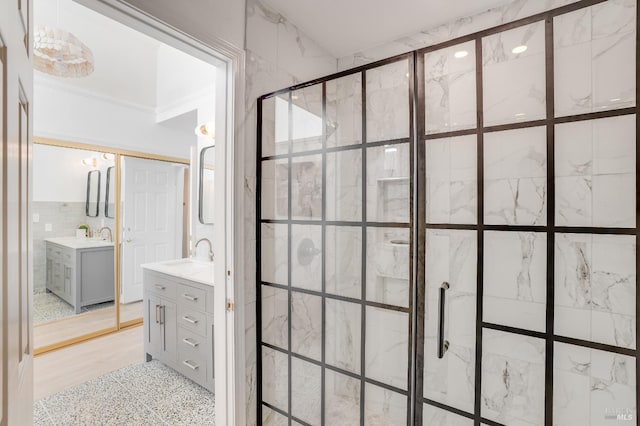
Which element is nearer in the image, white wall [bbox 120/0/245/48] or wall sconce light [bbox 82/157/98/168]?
white wall [bbox 120/0/245/48]

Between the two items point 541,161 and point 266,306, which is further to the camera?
point 266,306

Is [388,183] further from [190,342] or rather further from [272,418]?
[190,342]

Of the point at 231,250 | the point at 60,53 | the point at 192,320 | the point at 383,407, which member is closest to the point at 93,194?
the point at 60,53

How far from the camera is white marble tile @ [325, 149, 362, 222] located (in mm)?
1445

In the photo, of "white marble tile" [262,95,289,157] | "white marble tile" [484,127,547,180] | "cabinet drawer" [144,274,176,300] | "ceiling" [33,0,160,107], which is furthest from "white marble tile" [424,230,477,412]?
"ceiling" [33,0,160,107]

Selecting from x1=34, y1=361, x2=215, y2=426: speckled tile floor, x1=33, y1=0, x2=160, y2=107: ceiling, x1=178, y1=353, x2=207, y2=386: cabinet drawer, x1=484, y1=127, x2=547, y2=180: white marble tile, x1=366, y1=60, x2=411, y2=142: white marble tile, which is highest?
x1=33, y1=0, x2=160, y2=107: ceiling

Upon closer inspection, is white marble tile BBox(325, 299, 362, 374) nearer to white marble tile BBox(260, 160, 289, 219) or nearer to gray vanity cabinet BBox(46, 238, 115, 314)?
white marble tile BBox(260, 160, 289, 219)

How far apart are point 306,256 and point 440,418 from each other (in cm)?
91

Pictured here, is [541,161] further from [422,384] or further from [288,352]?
[288,352]

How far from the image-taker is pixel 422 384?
129 centimetres

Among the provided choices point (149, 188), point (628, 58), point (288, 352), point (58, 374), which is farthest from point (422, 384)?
point (149, 188)

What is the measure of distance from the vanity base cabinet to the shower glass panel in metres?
0.82

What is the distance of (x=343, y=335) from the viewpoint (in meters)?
1.50

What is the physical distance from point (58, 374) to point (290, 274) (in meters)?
2.47
